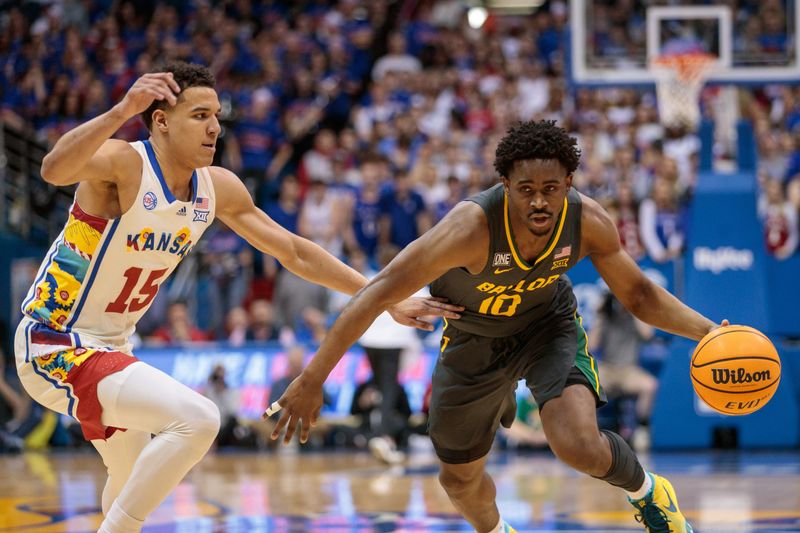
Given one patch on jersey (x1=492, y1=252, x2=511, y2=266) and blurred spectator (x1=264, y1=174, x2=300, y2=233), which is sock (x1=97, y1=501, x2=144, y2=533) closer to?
one patch on jersey (x1=492, y1=252, x2=511, y2=266)

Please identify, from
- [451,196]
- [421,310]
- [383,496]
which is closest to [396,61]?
[451,196]

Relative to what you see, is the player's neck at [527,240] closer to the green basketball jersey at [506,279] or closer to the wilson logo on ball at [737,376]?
the green basketball jersey at [506,279]

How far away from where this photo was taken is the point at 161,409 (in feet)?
15.5

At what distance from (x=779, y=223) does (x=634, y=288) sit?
7.95 m

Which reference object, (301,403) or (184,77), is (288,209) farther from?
(301,403)

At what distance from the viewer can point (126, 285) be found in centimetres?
503

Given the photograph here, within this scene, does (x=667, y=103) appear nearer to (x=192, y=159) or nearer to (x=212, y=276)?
(x=212, y=276)

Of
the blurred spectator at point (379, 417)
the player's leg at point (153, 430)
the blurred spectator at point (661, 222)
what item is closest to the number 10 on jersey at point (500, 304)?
the player's leg at point (153, 430)

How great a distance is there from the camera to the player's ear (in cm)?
513

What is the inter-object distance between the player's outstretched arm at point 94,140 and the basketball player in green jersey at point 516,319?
3.78 feet

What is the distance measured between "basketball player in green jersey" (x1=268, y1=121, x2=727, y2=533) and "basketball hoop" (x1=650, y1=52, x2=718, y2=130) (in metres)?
7.21

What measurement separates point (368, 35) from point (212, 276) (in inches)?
233

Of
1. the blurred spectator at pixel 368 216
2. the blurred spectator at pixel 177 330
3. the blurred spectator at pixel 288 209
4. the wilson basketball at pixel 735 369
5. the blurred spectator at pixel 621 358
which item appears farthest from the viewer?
the blurred spectator at pixel 288 209

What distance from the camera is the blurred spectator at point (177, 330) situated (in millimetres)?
13609
